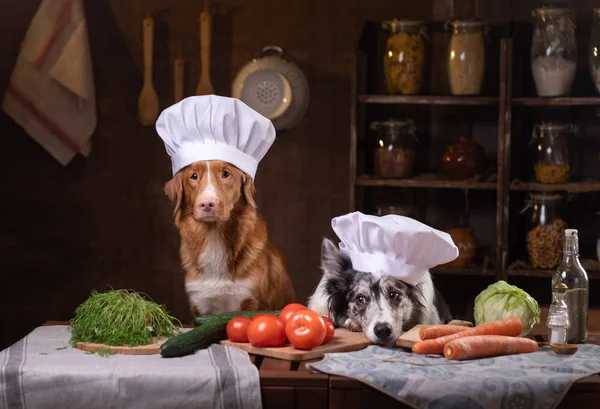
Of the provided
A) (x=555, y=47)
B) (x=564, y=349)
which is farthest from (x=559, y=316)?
(x=555, y=47)

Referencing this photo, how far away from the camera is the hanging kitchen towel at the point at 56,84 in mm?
5020

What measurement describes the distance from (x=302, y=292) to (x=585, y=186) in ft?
5.51

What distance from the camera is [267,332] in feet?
8.40

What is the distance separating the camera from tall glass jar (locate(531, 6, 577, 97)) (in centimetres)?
459

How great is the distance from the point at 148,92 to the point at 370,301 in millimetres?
2770

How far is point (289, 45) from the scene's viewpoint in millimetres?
5176

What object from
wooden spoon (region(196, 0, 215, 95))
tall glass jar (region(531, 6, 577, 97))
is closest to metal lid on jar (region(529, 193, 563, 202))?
tall glass jar (region(531, 6, 577, 97))

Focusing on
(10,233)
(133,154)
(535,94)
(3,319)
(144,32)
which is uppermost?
(144,32)

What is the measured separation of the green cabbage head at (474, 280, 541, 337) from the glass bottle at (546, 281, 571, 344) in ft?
0.52

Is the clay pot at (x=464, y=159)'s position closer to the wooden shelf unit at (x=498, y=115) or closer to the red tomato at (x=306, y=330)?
the wooden shelf unit at (x=498, y=115)

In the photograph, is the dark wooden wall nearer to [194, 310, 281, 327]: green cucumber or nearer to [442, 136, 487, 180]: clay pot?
[442, 136, 487, 180]: clay pot

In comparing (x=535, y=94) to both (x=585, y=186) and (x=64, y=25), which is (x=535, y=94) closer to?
(x=585, y=186)

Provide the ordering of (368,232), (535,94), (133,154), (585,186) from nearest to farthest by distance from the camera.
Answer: (368,232) → (585,186) → (535,94) → (133,154)

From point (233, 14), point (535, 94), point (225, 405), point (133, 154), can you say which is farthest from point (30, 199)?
point (225, 405)
